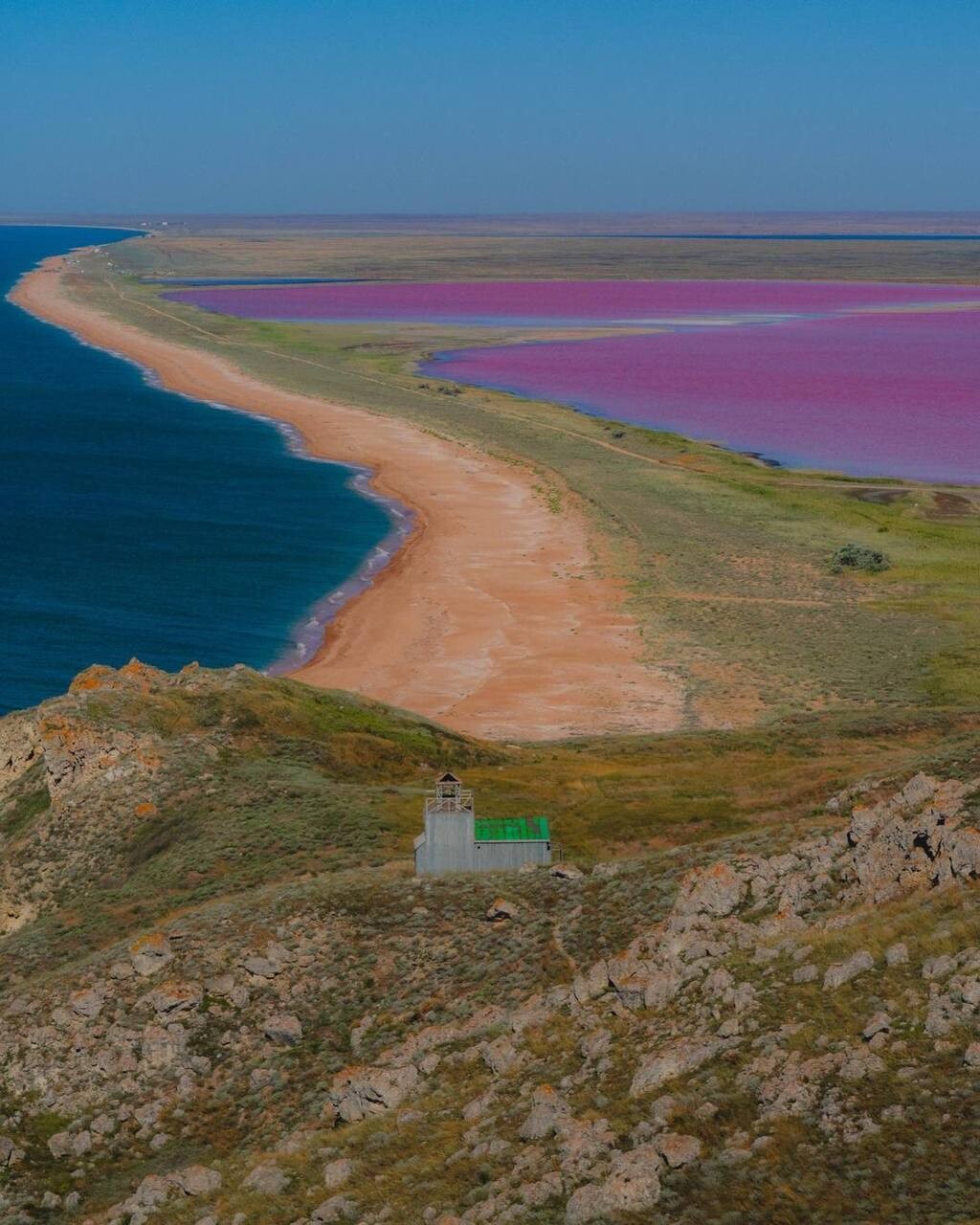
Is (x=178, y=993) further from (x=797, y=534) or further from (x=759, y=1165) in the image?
(x=797, y=534)

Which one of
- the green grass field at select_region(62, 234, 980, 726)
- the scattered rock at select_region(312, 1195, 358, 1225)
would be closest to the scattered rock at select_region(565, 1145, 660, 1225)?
the scattered rock at select_region(312, 1195, 358, 1225)

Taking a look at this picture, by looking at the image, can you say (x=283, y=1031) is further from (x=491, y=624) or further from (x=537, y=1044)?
(x=491, y=624)

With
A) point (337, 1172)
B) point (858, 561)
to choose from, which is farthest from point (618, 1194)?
point (858, 561)

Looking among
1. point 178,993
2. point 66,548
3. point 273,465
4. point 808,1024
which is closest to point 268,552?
point 66,548

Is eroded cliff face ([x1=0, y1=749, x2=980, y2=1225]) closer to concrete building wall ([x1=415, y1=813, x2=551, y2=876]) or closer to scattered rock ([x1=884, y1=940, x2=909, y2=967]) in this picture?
scattered rock ([x1=884, y1=940, x2=909, y2=967])

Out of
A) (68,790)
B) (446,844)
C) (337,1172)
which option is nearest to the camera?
(337,1172)
